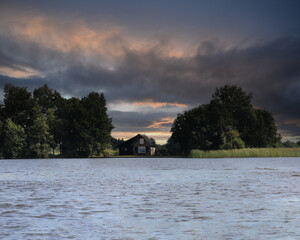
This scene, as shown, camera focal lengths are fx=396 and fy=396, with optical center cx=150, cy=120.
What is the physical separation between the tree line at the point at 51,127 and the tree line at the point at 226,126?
20.1 meters

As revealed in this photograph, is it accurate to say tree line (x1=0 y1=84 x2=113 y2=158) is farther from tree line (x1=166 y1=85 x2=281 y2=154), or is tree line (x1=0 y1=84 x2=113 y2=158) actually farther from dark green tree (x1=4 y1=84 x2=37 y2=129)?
tree line (x1=166 y1=85 x2=281 y2=154)

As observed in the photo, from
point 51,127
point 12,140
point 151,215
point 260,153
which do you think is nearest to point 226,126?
point 260,153

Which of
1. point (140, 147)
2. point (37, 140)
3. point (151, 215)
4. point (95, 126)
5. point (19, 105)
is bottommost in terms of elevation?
point (151, 215)

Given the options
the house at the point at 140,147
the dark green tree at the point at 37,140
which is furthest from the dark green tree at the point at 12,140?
the house at the point at 140,147

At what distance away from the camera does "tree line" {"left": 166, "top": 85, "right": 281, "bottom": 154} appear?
97438 millimetres

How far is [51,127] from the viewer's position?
102812 millimetres

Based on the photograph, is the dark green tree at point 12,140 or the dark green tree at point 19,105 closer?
the dark green tree at point 12,140

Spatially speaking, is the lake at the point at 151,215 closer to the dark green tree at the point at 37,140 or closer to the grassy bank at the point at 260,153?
the grassy bank at the point at 260,153

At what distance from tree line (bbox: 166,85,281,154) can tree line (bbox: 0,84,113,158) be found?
20.1 metres

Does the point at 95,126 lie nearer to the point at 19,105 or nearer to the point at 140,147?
the point at 19,105

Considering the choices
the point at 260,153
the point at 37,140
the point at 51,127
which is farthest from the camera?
the point at 51,127

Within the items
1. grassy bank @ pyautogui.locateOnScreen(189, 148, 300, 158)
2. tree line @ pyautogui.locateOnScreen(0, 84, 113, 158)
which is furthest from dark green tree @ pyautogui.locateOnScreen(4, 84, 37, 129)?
grassy bank @ pyautogui.locateOnScreen(189, 148, 300, 158)

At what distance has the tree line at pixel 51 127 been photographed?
93.5 metres

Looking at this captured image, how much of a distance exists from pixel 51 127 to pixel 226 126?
44.7 metres
